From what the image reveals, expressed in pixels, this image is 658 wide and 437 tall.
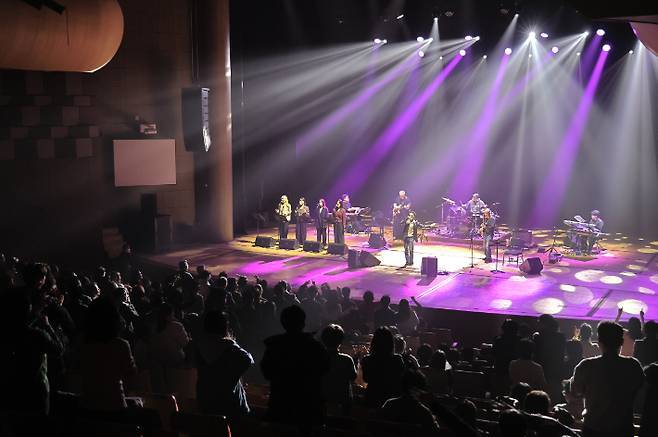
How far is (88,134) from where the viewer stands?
63.4 feet

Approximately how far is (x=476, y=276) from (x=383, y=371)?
38.4ft

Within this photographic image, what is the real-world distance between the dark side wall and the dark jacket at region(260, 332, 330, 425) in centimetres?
1509

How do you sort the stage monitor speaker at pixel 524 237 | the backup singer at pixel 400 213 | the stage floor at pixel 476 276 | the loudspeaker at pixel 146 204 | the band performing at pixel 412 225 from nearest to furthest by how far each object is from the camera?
1. the stage floor at pixel 476 276
2. the band performing at pixel 412 225
3. the stage monitor speaker at pixel 524 237
4. the loudspeaker at pixel 146 204
5. the backup singer at pixel 400 213

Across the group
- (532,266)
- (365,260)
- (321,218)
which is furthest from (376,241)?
(532,266)

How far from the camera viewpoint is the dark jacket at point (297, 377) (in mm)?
4926

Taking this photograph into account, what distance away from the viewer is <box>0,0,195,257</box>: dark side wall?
18203 mm

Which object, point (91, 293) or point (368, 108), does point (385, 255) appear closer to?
point (368, 108)

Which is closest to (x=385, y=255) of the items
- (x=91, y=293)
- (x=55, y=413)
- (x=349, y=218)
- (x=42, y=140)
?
(x=349, y=218)

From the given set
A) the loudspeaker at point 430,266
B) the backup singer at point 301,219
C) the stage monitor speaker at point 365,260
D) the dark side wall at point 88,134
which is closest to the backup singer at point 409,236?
the stage monitor speaker at point 365,260

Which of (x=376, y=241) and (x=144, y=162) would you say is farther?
(x=376, y=241)

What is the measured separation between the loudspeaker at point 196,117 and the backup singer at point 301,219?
3.00m

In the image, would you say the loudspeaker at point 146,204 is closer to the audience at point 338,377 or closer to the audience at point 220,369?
the audience at point 338,377

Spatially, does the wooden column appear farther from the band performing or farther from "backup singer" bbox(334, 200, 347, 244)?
"backup singer" bbox(334, 200, 347, 244)

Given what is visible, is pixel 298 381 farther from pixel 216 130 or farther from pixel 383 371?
pixel 216 130
